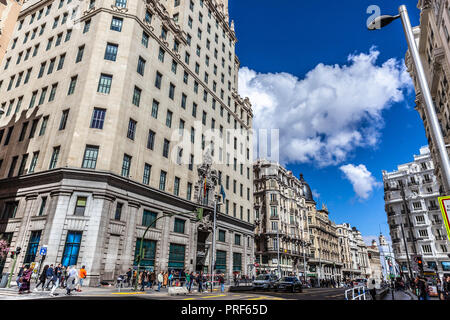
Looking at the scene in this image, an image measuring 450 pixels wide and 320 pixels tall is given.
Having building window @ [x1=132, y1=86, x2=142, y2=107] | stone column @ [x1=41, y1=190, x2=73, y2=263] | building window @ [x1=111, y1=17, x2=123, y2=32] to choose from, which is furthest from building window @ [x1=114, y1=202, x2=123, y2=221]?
building window @ [x1=111, y1=17, x2=123, y2=32]

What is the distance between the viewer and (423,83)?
22.9 feet

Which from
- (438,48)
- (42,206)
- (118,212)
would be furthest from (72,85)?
(438,48)

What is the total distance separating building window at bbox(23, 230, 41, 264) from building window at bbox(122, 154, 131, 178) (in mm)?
8867

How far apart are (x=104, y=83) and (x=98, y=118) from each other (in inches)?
168

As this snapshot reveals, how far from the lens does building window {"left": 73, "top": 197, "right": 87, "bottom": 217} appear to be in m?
24.3

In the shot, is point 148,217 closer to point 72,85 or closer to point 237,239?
point 72,85

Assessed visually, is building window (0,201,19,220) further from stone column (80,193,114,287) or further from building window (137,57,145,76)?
building window (137,57,145,76)

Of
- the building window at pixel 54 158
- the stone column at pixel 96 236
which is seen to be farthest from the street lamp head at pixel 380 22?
the building window at pixel 54 158

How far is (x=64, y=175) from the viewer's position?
24.8m

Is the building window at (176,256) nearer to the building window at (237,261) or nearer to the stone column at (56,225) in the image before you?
the stone column at (56,225)

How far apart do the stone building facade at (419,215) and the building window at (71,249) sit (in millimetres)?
58394
